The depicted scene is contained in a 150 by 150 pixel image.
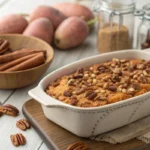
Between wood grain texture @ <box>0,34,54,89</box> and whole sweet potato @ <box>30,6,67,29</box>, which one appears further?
whole sweet potato @ <box>30,6,67,29</box>

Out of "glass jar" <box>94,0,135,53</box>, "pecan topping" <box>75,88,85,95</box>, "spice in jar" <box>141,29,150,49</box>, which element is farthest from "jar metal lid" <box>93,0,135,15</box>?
"pecan topping" <box>75,88,85,95</box>

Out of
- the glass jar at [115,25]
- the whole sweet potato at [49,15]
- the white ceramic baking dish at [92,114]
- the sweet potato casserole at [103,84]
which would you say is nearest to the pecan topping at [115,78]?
the sweet potato casserole at [103,84]

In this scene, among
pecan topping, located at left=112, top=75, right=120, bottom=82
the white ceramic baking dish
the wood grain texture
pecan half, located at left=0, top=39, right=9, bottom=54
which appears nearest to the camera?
the white ceramic baking dish

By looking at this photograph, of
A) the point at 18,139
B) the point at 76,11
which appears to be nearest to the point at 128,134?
the point at 18,139

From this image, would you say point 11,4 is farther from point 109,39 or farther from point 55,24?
point 109,39

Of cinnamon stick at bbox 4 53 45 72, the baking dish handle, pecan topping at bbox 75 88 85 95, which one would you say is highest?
the baking dish handle

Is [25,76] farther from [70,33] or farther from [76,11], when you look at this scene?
[76,11]

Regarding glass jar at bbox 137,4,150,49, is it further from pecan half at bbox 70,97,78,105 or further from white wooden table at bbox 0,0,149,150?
pecan half at bbox 70,97,78,105
